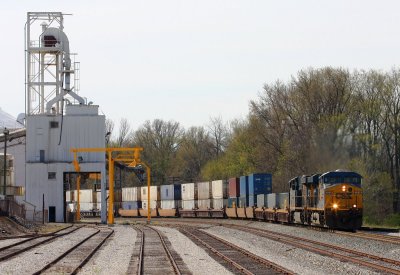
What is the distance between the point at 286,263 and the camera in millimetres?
21000

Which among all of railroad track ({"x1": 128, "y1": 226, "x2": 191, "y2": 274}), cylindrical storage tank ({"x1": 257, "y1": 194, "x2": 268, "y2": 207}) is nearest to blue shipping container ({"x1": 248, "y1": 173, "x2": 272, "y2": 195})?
cylindrical storage tank ({"x1": 257, "y1": 194, "x2": 268, "y2": 207})

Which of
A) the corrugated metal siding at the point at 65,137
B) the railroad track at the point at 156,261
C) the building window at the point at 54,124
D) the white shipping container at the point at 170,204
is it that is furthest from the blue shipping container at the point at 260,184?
the railroad track at the point at 156,261

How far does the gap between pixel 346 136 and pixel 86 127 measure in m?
22.3

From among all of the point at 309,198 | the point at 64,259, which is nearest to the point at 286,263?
the point at 64,259

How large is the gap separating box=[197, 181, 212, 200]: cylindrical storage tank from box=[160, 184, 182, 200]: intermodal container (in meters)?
3.78

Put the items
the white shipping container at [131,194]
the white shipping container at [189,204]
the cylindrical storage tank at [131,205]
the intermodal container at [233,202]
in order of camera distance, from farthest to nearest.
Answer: the white shipping container at [131,194] < the cylindrical storage tank at [131,205] < the white shipping container at [189,204] < the intermodal container at [233,202]

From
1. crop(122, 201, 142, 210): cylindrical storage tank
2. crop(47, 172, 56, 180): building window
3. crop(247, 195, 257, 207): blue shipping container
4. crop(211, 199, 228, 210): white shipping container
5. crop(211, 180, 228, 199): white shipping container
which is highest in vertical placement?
crop(47, 172, 56, 180): building window

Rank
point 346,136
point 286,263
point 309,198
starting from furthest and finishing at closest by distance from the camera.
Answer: point 346,136 → point 309,198 → point 286,263

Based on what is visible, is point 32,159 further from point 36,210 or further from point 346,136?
point 346,136

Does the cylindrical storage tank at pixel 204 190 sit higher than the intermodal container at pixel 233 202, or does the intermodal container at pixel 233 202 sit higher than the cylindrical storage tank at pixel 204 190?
the cylindrical storage tank at pixel 204 190

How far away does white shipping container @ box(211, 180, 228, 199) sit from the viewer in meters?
64.1

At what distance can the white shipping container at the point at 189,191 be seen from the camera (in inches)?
2785

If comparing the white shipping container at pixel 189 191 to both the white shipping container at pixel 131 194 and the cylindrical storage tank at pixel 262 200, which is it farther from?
the cylindrical storage tank at pixel 262 200

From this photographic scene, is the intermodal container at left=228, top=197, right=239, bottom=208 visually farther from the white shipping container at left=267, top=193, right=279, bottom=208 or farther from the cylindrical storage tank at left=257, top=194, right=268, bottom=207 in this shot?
the white shipping container at left=267, top=193, right=279, bottom=208
